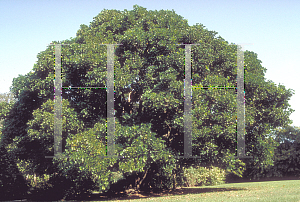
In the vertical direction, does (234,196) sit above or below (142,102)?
below

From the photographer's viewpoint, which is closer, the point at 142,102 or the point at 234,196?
the point at 234,196

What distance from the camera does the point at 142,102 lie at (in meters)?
20.1

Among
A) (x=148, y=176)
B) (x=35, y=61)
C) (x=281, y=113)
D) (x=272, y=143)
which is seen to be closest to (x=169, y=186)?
(x=148, y=176)

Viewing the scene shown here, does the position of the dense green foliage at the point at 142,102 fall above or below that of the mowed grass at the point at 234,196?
above

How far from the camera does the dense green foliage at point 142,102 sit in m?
17.0

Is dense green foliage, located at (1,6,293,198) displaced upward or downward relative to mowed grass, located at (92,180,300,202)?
upward

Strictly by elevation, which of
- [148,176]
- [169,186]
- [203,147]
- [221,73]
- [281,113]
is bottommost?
[169,186]

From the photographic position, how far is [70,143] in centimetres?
1647

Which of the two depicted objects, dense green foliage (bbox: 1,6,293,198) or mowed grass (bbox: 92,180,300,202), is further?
dense green foliage (bbox: 1,6,293,198)

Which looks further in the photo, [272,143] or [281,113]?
[272,143]

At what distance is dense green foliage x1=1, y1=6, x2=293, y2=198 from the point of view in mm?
16984

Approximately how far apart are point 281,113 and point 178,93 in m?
8.10

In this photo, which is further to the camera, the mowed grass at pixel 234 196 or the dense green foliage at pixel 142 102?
the dense green foliage at pixel 142 102

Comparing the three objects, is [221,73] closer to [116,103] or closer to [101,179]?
[116,103]
